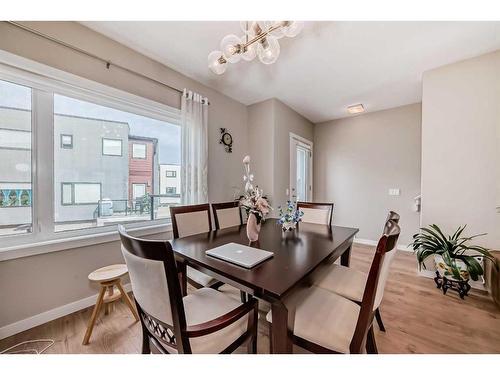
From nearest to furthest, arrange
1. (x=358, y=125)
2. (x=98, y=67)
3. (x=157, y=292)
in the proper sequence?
(x=157, y=292)
(x=98, y=67)
(x=358, y=125)

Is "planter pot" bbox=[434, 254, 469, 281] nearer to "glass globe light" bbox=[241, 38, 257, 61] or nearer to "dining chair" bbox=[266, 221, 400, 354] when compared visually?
"dining chair" bbox=[266, 221, 400, 354]

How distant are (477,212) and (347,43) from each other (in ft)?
7.75

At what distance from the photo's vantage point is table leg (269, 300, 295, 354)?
86cm

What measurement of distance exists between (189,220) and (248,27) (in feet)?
5.54

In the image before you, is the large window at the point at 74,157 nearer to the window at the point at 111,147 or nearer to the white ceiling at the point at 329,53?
the window at the point at 111,147

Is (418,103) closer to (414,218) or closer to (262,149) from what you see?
(414,218)

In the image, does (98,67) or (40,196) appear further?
(98,67)

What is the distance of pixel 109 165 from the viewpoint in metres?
2.10

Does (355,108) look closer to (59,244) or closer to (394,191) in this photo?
(394,191)

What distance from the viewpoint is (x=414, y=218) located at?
3582 mm

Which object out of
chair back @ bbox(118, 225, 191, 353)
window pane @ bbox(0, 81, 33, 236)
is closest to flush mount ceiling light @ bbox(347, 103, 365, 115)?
chair back @ bbox(118, 225, 191, 353)

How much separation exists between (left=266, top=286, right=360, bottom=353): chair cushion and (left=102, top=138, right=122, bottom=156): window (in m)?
2.14

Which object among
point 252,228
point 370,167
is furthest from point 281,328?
point 370,167

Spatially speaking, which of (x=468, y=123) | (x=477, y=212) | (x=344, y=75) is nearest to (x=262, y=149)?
(x=344, y=75)
